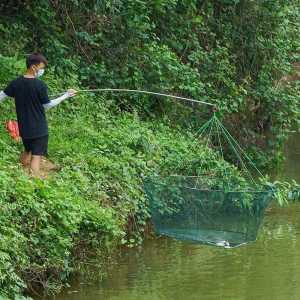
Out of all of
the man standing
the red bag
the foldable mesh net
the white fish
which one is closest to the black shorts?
the man standing

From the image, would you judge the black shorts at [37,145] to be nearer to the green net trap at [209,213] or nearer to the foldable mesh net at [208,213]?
the green net trap at [209,213]

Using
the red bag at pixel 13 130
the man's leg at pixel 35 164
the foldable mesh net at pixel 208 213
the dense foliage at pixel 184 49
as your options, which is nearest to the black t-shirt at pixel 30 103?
the man's leg at pixel 35 164

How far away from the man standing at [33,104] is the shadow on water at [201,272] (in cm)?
152

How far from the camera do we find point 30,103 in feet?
29.9

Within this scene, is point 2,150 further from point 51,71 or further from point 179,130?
point 179,130

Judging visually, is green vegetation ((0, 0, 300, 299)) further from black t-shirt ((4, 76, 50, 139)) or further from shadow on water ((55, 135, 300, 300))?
black t-shirt ((4, 76, 50, 139))

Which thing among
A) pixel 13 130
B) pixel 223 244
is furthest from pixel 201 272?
pixel 13 130

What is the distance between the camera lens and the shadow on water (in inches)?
336

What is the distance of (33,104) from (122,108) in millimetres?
4152

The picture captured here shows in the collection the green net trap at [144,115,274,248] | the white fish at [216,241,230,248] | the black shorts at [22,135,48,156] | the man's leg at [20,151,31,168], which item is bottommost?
the white fish at [216,241,230,248]

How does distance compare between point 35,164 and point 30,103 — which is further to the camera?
point 35,164

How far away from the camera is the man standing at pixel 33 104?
909 centimetres

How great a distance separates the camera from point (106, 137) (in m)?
11.1

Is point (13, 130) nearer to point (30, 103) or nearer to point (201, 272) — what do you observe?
point (30, 103)
